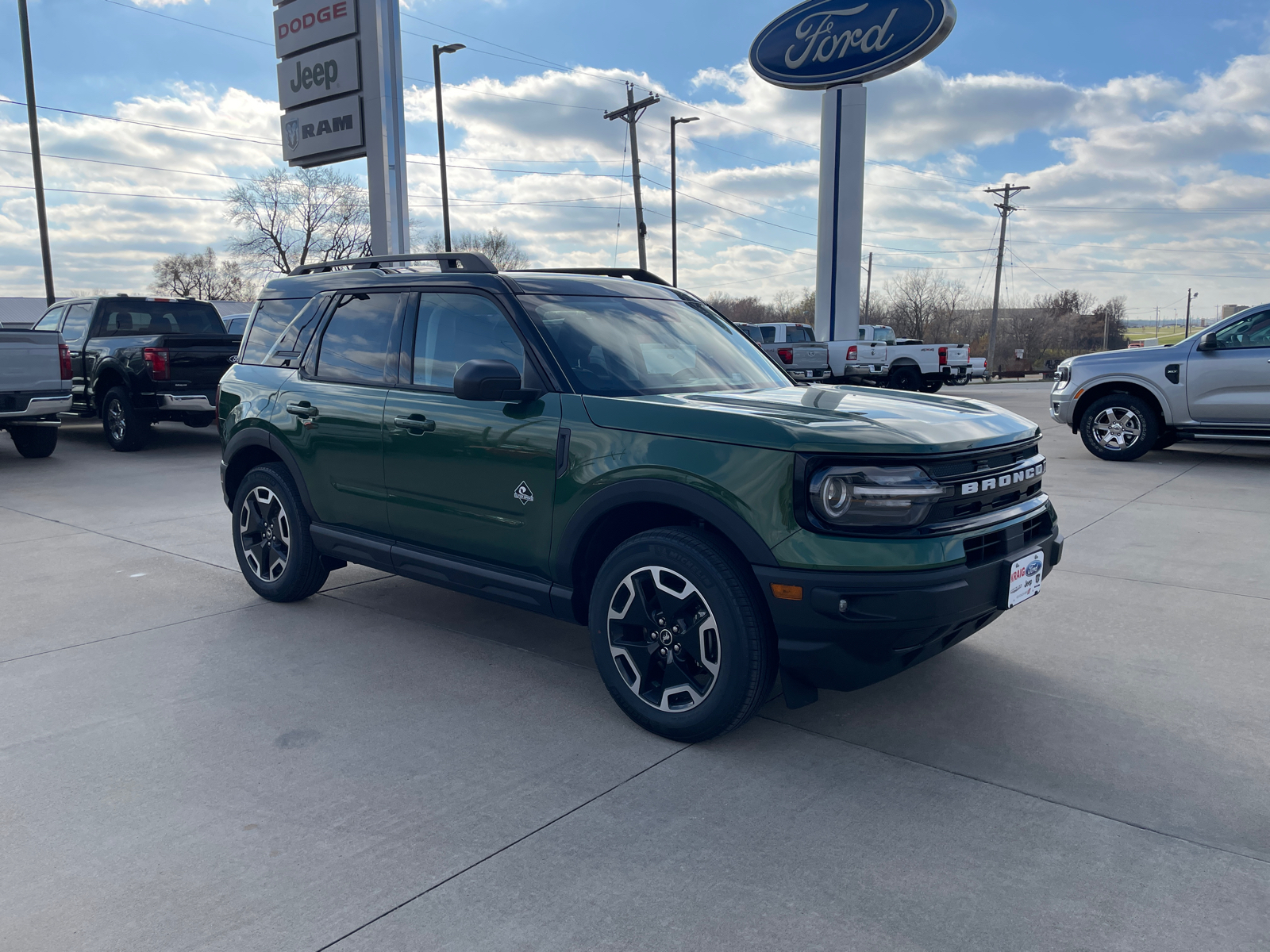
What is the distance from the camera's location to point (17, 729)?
3.66m

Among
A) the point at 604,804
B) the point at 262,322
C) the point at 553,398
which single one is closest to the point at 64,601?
the point at 262,322

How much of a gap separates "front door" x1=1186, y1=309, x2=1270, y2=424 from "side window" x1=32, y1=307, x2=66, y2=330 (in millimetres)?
15246

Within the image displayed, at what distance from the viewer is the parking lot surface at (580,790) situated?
2.46 m

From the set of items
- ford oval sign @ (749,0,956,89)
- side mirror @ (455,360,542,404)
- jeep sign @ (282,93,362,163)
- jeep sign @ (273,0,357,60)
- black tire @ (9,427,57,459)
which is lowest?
black tire @ (9,427,57,459)

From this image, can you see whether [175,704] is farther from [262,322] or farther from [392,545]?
[262,322]

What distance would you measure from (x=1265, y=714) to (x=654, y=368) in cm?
291

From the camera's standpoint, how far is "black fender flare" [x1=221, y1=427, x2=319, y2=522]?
507cm

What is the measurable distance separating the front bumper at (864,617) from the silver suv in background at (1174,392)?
336 inches

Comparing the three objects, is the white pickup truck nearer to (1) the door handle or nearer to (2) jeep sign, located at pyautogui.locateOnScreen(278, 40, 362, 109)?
(2) jeep sign, located at pyautogui.locateOnScreen(278, 40, 362, 109)

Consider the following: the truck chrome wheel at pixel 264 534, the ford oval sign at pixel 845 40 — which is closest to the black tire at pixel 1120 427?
the truck chrome wheel at pixel 264 534

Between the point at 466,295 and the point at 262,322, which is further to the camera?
the point at 262,322

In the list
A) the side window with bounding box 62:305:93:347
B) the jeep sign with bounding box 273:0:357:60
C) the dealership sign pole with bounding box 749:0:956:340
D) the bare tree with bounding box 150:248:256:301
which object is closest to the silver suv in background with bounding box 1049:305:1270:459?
the jeep sign with bounding box 273:0:357:60

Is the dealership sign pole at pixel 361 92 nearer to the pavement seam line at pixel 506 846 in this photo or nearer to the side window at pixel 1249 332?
the side window at pixel 1249 332

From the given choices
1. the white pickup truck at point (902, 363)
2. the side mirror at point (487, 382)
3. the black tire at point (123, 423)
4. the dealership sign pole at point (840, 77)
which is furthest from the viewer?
the white pickup truck at point (902, 363)
